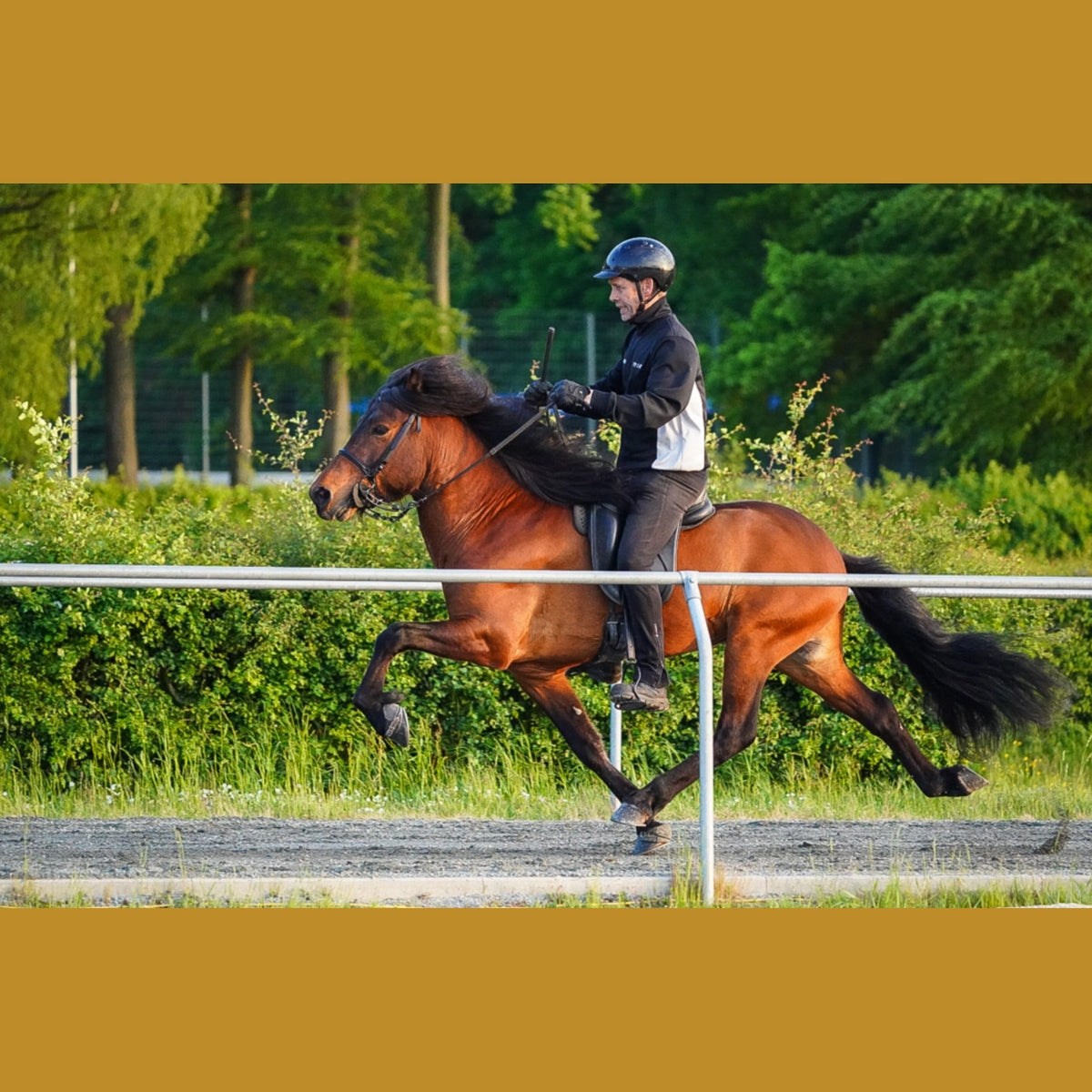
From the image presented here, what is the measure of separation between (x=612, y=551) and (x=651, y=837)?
1370 millimetres

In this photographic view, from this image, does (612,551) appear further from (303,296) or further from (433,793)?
(303,296)

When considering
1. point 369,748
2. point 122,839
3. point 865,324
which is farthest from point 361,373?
point 122,839

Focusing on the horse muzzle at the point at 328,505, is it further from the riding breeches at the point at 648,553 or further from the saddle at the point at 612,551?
the riding breeches at the point at 648,553

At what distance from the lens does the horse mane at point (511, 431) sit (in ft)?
27.1

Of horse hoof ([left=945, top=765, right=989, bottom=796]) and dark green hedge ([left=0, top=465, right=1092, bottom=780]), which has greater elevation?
dark green hedge ([left=0, top=465, right=1092, bottom=780])

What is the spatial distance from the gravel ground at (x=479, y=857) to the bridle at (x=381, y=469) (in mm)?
1564

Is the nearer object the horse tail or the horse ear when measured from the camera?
the horse ear

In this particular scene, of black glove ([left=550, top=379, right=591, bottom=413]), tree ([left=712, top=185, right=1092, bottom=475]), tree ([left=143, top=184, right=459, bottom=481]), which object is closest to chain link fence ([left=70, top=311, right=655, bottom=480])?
tree ([left=712, top=185, right=1092, bottom=475])

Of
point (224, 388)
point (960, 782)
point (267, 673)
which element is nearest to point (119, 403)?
point (224, 388)

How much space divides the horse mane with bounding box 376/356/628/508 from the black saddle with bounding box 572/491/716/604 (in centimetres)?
5

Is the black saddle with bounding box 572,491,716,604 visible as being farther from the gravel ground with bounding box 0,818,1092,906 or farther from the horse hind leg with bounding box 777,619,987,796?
the gravel ground with bounding box 0,818,1092,906

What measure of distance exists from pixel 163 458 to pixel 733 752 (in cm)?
2670

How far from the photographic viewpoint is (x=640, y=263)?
322 inches

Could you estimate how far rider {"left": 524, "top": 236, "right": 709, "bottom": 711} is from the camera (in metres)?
8.02
